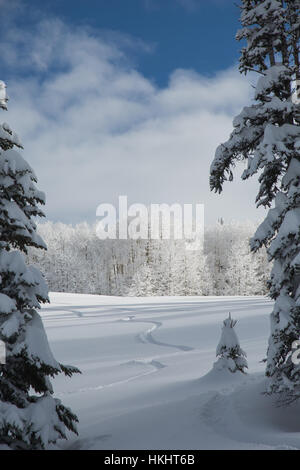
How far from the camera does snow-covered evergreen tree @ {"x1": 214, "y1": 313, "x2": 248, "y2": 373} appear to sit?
9.20 m

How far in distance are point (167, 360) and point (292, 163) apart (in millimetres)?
8868

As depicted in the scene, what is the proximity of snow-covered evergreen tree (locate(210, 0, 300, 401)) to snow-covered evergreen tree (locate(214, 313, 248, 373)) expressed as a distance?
259 centimetres

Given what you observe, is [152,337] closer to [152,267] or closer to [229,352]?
[229,352]

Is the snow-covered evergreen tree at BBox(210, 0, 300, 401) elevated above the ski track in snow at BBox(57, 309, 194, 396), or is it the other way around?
the snow-covered evergreen tree at BBox(210, 0, 300, 401)

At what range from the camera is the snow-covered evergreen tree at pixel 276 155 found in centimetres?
Answer: 593

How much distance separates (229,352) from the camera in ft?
31.2

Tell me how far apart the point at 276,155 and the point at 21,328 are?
4.91 meters

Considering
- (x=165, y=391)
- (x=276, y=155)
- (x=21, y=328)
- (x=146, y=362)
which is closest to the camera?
(x=21, y=328)

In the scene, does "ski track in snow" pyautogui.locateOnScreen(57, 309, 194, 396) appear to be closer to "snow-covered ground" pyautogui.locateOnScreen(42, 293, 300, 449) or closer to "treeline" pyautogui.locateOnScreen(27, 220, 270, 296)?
"snow-covered ground" pyautogui.locateOnScreen(42, 293, 300, 449)

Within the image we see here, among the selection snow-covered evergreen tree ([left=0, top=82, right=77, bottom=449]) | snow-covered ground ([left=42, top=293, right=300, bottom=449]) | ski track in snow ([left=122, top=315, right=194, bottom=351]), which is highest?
snow-covered evergreen tree ([left=0, top=82, right=77, bottom=449])

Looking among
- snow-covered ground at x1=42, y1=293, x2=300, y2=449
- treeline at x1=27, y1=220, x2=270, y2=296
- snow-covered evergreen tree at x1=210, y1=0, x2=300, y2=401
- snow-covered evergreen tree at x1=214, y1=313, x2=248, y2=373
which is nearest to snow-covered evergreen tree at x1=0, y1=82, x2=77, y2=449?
snow-covered ground at x1=42, y1=293, x2=300, y2=449

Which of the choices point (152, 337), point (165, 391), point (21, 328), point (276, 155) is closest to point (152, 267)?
point (152, 337)

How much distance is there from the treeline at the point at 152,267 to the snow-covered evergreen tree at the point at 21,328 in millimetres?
52738

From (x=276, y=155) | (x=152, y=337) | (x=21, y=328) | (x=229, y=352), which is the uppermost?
(x=276, y=155)
